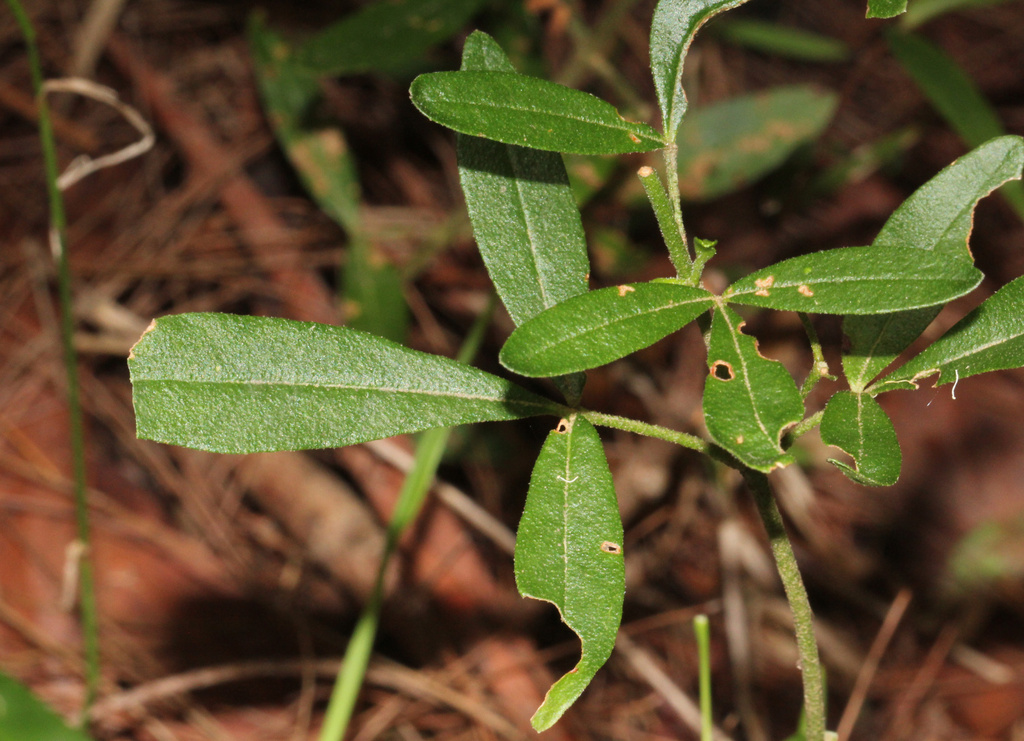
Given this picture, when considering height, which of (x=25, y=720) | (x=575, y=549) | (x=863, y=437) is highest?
(x=863, y=437)

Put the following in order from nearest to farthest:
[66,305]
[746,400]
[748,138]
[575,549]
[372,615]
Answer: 1. [746,400]
2. [575,549]
3. [372,615]
4. [66,305]
5. [748,138]

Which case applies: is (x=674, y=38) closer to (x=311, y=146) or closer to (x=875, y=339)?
(x=875, y=339)

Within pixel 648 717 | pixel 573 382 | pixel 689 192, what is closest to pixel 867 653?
pixel 648 717

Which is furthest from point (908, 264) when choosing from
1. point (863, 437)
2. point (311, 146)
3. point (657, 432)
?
point (311, 146)

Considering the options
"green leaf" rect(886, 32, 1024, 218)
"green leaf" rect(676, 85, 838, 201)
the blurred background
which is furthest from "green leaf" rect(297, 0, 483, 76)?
"green leaf" rect(886, 32, 1024, 218)

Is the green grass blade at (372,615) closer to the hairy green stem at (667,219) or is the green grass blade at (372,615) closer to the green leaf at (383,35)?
the hairy green stem at (667,219)

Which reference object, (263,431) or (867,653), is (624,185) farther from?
(263,431)
